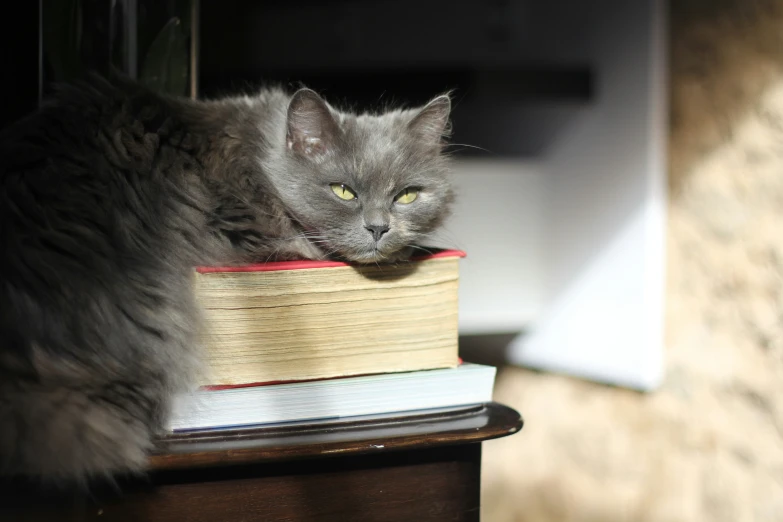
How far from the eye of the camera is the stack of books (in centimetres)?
81

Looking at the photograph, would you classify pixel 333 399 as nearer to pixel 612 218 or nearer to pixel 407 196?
pixel 407 196

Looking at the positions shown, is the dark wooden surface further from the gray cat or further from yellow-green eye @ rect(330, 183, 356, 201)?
yellow-green eye @ rect(330, 183, 356, 201)

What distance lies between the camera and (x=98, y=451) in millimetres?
736

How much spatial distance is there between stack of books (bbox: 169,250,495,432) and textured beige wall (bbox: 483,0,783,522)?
86 cm

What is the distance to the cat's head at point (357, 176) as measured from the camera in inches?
37.8

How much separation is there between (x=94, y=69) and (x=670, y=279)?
1.31 meters

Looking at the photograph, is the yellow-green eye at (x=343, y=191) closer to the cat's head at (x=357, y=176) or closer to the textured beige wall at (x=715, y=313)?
the cat's head at (x=357, y=176)

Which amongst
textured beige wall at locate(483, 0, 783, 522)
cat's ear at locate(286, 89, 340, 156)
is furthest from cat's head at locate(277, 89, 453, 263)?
textured beige wall at locate(483, 0, 783, 522)

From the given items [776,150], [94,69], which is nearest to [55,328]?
[94,69]

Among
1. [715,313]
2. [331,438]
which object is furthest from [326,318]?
[715,313]

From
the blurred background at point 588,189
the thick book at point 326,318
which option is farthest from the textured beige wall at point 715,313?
the thick book at point 326,318

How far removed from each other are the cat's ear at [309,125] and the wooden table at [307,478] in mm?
394

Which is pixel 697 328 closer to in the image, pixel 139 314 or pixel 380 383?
pixel 380 383

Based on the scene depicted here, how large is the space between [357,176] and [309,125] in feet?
0.32
